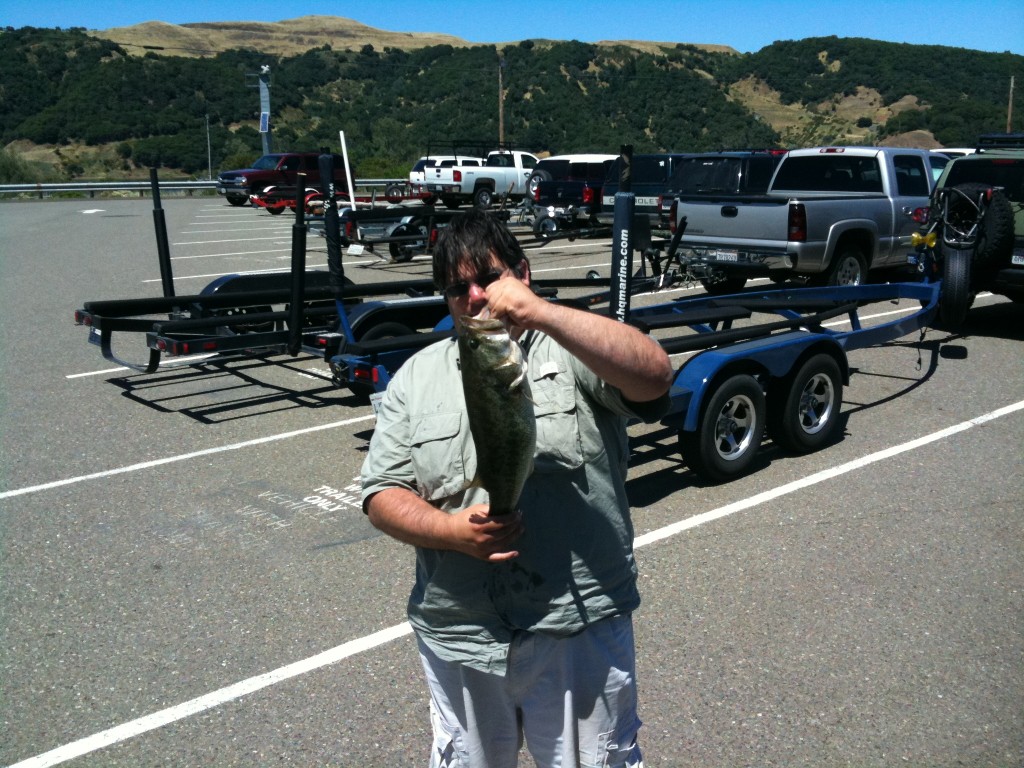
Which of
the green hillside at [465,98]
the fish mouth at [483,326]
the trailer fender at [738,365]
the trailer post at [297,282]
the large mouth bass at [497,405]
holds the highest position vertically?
the green hillside at [465,98]

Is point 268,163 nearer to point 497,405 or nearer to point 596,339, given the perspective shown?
point 596,339

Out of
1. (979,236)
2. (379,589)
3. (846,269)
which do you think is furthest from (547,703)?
(846,269)

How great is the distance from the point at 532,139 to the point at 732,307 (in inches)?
2869

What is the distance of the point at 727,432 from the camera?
6.34 meters

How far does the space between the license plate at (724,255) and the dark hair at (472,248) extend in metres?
10.6

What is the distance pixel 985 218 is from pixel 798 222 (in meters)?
2.28

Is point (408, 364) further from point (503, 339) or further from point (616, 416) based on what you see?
point (503, 339)

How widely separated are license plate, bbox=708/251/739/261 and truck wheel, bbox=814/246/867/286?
1.19 meters

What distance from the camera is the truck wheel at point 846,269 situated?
41.2 feet

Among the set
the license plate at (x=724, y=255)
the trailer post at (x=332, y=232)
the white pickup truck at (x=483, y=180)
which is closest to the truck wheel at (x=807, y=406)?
the trailer post at (x=332, y=232)

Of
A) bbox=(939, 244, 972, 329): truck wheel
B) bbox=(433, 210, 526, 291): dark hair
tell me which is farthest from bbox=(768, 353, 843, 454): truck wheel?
bbox=(433, 210, 526, 291): dark hair

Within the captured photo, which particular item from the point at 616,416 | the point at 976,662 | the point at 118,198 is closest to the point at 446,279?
the point at 616,416

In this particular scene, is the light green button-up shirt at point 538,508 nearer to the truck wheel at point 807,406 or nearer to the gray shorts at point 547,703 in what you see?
the gray shorts at point 547,703

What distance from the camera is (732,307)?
7520 millimetres
